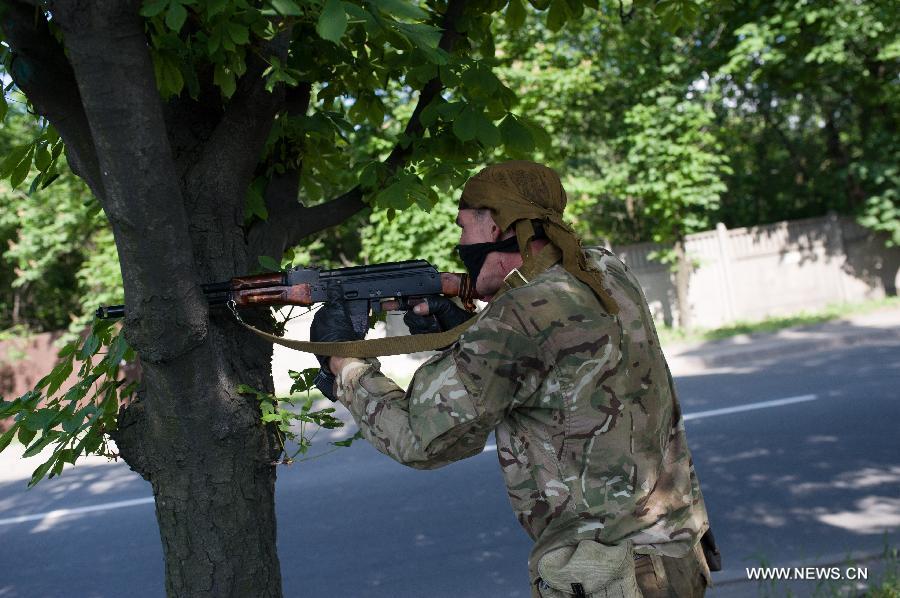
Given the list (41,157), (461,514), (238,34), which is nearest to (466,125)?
(238,34)

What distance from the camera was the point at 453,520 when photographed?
19.8ft

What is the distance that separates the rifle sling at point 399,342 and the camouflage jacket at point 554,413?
1.6 inches

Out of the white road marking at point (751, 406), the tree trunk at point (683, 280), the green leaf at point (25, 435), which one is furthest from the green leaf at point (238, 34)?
the tree trunk at point (683, 280)

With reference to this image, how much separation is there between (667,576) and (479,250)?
0.90 meters

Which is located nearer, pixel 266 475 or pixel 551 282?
pixel 551 282

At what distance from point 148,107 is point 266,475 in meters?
1.09

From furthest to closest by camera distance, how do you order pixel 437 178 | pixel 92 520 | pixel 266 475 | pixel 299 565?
pixel 92 520
pixel 299 565
pixel 437 178
pixel 266 475

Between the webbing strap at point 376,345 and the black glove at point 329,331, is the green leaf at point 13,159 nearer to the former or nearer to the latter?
the webbing strap at point 376,345

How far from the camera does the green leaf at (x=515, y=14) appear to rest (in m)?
3.25

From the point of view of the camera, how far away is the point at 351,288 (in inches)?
98.4

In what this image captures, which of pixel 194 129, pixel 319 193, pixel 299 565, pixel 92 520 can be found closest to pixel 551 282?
pixel 194 129

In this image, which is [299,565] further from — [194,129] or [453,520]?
[194,129]

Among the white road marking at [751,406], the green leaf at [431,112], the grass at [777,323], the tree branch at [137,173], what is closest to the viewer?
the tree branch at [137,173]

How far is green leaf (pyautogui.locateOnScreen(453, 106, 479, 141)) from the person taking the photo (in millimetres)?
2725
